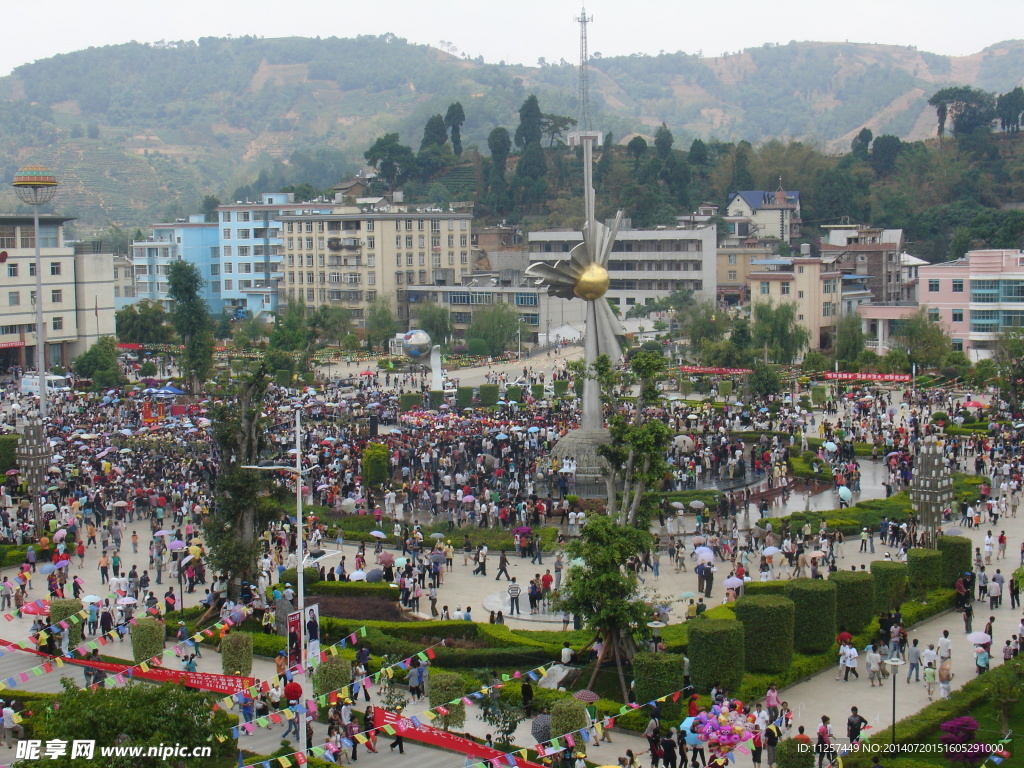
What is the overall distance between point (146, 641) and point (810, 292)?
2042 inches

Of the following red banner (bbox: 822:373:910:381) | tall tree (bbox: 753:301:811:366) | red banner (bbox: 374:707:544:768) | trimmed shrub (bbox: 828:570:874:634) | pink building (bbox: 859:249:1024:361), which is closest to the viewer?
red banner (bbox: 374:707:544:768)

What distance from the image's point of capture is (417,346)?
2520 inches

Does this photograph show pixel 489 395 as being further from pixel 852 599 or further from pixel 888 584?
pixel 852 599

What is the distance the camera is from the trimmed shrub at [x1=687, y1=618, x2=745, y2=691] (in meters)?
19.8

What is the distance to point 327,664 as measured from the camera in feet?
65.5

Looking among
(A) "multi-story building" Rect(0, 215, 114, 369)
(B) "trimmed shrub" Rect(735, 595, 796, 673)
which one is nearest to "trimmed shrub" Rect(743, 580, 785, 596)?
(B) "trimmed shrub" Rect(735, 595, 796, 673)

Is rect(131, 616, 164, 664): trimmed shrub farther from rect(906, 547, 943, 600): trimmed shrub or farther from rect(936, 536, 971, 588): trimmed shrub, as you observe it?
rect(936, 536, 971, 588): trimmed shrub

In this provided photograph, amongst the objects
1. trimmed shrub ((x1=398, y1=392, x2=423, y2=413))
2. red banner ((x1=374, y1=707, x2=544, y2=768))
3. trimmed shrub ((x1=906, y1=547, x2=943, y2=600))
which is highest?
trimmed shrub ((x1=398, y1=392, x2=423, y2=413))

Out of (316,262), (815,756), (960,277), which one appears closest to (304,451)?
(815,756)

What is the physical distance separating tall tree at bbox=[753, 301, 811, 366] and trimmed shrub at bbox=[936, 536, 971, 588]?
34.9m

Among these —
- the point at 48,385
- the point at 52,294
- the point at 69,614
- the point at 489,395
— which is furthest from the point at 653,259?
the point at 69,614

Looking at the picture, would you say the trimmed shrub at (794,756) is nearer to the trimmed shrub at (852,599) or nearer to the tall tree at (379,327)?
the trimmed shrub at (852,599)

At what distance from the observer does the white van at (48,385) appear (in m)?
55.7

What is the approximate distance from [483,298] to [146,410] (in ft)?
119
